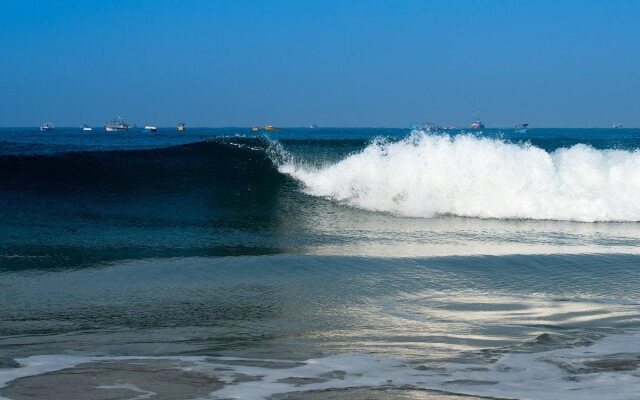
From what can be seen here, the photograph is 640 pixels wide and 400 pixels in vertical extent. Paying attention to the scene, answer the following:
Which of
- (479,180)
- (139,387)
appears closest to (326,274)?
(139,387)

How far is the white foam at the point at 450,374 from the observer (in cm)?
545

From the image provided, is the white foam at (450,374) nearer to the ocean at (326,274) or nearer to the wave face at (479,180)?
the ocean at (326,274)

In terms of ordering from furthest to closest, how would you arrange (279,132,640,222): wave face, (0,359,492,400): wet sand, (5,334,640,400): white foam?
(279,132,640,222): wave face → (5,334,640,400): white foam → (0,359,492,400): wet sand

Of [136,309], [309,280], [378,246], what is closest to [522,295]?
[309,280]

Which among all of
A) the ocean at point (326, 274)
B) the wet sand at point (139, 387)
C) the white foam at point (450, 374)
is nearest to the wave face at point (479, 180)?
the ocean at point (326, 274)

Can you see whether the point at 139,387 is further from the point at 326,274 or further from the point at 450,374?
the point at 326,274

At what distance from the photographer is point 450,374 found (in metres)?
5.83

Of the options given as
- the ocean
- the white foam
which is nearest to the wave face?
the ocean

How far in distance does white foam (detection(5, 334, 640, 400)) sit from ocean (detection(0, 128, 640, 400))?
0.09ft

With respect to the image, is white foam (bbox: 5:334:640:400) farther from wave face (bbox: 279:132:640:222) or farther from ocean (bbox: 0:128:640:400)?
wave face (bbox: 279:132:640:222)

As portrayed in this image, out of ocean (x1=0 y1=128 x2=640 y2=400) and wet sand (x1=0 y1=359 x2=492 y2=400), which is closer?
wet sand (x1=0 y1=359 x2=492 y2=400)

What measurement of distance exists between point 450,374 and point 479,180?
1320 cm

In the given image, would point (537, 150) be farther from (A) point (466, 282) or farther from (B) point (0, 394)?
(B) point (0, 394)

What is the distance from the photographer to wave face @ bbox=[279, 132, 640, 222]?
1734cm
